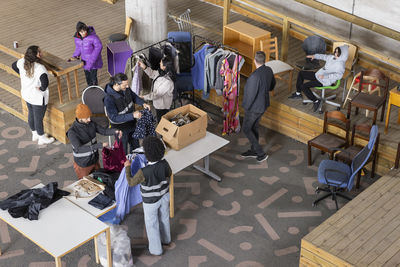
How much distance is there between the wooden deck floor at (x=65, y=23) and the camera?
10.7m

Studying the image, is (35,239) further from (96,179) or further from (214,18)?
(214,18)

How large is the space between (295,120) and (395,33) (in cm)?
254

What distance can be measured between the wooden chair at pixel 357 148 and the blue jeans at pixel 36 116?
4573 millimetres

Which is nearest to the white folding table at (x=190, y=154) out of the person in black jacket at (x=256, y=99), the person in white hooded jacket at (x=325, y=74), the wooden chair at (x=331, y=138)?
the person in black jacket at (x=256, y=99)

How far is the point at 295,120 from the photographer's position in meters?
9.62

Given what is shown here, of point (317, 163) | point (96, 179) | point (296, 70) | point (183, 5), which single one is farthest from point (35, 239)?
point (183, 5)

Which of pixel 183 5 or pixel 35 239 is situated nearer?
pixel 35 239

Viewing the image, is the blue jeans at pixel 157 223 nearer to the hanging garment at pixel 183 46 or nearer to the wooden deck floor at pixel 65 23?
the hanging garment at pixel 183 46

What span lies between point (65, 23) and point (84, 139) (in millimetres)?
5661

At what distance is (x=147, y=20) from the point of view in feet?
33.5

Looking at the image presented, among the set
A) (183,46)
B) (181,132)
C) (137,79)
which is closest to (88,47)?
(137,79)

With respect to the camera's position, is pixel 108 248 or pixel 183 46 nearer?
pixel 108 248

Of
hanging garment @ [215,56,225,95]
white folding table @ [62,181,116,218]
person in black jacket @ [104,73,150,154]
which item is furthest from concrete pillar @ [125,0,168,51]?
white folding table @ [62,181,116,218]

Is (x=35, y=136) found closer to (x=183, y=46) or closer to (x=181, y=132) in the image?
(x=183, y=46)
